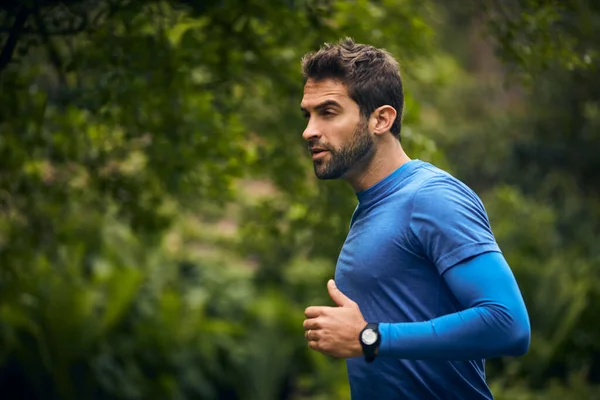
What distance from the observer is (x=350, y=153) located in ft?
7.93

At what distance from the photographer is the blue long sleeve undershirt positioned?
6.68 ft

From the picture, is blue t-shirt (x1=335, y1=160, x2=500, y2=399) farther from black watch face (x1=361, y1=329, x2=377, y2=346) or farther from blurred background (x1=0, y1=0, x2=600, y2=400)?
blurred background (x1=0, y1=0, x2=600, y2=400)

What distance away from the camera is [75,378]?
935 centimetres

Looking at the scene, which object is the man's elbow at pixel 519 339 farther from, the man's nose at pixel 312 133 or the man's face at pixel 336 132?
the man's nose at pixel 312 133

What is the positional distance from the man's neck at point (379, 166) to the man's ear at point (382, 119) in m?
0.06

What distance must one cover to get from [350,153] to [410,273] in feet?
1.31

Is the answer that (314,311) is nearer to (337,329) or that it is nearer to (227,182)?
(337,329)

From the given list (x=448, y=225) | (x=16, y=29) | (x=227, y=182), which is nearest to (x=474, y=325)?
(x=448, y=225)

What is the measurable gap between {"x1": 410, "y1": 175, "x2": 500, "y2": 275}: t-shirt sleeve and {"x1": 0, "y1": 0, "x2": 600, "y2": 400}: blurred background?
5.17 ft

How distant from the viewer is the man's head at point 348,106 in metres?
2.42

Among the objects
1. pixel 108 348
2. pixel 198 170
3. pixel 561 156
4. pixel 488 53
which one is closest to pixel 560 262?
pixel 561 156

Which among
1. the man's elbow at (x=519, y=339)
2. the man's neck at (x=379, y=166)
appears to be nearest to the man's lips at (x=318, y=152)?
the man's neck at (x=379, y=166)

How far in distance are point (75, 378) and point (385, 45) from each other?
5.84m

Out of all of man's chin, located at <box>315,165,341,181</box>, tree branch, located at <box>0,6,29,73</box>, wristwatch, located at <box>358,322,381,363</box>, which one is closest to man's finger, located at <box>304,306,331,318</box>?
wristwatch, located at <box>358,322,381,363</box>
